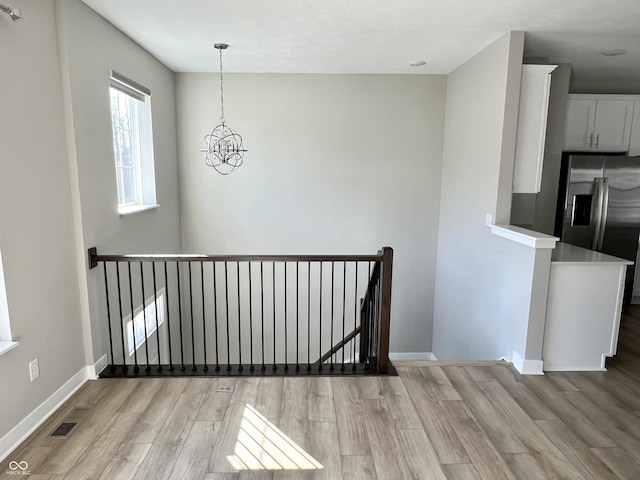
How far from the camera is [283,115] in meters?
5.16

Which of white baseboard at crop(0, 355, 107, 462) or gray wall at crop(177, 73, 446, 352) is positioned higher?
gray wall at crop(177, 73, 446, 352)

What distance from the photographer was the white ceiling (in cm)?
287

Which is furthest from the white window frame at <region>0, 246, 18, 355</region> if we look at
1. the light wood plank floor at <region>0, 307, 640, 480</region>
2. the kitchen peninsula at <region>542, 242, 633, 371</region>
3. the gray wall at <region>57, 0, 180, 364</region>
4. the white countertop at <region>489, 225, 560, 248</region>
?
the kitchen peninsula at <region>542, 242, 633, 371</region>

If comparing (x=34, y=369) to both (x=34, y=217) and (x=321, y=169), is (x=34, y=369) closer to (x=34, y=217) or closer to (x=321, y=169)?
(x=34, y=217)

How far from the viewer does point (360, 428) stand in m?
2.46

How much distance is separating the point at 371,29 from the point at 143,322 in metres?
3.47

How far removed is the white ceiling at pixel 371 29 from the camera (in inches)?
113

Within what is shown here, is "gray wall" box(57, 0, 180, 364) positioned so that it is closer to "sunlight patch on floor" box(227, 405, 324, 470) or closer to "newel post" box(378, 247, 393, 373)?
"sunlight patch on floor" box(227, 405, 324, 470)

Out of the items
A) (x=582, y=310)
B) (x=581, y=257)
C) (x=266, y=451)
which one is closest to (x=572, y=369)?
(x=582, y=310)

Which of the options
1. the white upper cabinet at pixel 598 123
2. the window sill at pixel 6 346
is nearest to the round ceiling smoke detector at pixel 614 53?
the white upper cabinet at pixel 598 123

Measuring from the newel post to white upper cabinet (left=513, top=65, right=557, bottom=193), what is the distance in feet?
5.01

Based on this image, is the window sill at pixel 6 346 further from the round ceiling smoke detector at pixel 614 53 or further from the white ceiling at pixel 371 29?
the round ceiling smoke detector at pixel 614 53

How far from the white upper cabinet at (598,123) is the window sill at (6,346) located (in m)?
5.50

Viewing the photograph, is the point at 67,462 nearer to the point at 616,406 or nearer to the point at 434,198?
the point at 616,406
